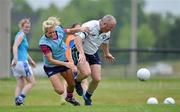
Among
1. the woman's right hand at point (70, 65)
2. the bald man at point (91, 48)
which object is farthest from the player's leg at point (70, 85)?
the woman's right hand at point (70, 65)

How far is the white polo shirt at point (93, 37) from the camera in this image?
55.6 ft

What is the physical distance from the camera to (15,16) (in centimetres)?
6347

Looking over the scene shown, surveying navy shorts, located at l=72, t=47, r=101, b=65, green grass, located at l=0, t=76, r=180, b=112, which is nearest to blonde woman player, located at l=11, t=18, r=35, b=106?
green grass, located at l=0, t=76, r=180, b=112

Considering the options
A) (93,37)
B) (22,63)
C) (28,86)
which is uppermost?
(93,37)

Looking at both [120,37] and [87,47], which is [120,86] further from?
[120,37]

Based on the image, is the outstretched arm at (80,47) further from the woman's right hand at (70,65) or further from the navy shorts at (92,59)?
the navy shorts at (92,59)

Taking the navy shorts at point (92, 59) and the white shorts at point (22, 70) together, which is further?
the white shorts at point (22, 70)

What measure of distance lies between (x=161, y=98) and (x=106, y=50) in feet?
16.2

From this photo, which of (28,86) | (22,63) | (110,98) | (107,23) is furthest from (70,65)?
(110,98)

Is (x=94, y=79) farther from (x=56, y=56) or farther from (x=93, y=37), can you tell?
(x=56, y=56)

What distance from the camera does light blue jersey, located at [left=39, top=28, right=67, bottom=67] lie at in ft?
54.3

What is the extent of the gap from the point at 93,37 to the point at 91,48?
351 mm

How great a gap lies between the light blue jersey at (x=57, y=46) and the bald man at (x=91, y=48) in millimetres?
332

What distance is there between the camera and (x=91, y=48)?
17.4m
